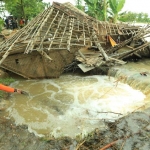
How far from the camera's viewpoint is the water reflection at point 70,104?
19.4ft

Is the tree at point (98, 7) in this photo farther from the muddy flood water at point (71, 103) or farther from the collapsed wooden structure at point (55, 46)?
the muddy flood water at point (71, 103)

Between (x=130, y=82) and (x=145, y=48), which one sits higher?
(x=145, y=48)

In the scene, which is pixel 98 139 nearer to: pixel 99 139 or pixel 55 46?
pixel 99 139

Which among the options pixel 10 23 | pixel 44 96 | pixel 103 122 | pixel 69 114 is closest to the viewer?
pixel 103 122

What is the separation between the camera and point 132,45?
1173 cm

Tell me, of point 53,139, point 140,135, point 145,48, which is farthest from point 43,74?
point 145,48

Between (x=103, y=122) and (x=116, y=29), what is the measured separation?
24.7 ft

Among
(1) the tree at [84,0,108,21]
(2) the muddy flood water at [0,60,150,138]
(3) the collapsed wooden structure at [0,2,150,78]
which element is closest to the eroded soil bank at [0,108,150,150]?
(2) the muddy flood water at [0,60,150,138]

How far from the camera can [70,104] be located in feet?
23.8

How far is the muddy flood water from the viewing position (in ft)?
19.3

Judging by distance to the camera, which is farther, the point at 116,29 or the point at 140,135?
the point at 116,29

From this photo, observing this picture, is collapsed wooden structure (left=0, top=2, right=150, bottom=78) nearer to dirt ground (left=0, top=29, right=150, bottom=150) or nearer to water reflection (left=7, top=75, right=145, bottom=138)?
water reflection (left=7, top=75, right=145, bottom=138)

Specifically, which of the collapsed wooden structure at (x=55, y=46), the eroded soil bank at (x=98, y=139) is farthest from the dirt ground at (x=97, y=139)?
the collapsed wooden structure at (x=55, y=46)

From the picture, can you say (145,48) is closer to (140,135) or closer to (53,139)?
(140,135)
